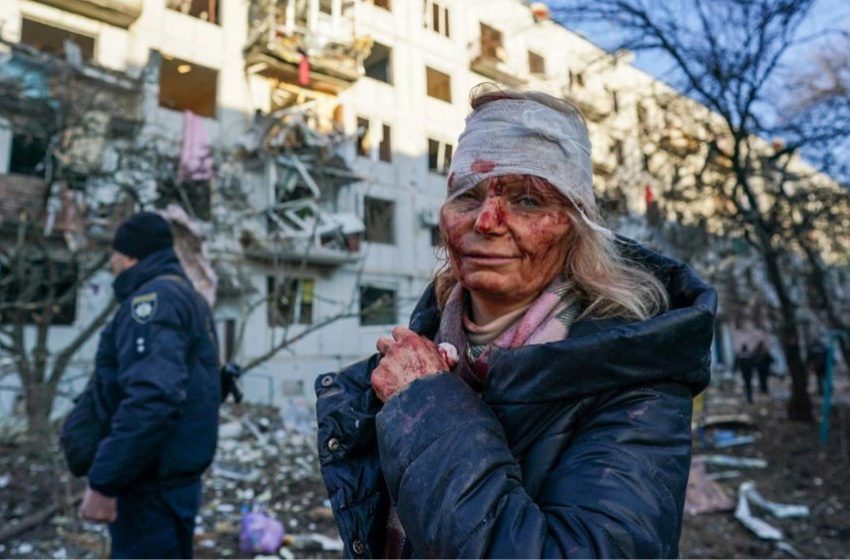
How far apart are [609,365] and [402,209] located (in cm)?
565

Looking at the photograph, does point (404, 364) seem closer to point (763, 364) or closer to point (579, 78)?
point (579, 78)

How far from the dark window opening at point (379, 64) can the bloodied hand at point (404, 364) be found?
3.79m

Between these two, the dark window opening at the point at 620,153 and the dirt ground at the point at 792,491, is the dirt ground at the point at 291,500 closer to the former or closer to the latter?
the dirt ground at the point at 792,491

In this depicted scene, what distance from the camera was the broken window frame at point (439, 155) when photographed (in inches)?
125

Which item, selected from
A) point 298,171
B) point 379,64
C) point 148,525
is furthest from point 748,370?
point 148,525

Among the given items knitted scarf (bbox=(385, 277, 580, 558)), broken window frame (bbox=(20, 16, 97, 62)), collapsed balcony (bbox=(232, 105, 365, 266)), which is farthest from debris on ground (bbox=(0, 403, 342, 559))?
broken window frame (bbox=(20, 16, 97, 62))

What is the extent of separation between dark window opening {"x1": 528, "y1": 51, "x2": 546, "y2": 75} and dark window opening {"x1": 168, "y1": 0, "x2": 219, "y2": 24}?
423 centimetres

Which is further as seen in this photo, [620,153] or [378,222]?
[620,153]

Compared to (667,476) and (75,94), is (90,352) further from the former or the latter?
(667,476)

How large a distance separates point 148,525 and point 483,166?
2218 mm

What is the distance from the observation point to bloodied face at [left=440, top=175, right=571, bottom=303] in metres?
1.13

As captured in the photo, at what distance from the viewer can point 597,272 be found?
1151mm

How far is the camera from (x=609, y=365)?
94 centimetres

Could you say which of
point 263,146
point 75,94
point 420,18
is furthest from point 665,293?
point 263,146
